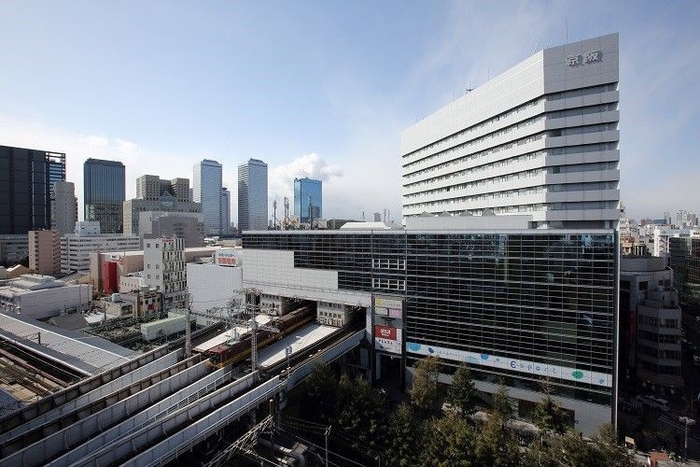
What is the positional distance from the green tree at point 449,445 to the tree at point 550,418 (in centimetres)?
812

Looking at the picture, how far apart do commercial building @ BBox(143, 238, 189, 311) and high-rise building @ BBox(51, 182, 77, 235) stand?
429 feet

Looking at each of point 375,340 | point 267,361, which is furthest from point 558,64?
point 267,361

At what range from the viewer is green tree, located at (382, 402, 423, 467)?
27594 mm

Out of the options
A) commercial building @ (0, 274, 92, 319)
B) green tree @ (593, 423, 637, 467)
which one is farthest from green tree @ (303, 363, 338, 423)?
commercial building @ (0, 274, 92, 319)

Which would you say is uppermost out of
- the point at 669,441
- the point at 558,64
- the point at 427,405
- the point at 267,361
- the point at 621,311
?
the point at 558,64

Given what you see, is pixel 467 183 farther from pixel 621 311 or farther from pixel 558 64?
pixel 621 311

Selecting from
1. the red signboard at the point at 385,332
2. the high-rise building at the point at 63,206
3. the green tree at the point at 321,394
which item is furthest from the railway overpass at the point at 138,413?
the high-rise building at the point at 63,206

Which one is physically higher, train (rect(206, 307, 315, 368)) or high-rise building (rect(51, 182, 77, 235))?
high-rise building (rect(51, 182, 77, 235))

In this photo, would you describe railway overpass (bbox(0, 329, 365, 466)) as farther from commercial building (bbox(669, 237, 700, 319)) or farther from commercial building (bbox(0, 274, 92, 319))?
commercial building (bbox(669, 237, 700, 319))

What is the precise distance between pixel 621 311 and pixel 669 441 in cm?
1600

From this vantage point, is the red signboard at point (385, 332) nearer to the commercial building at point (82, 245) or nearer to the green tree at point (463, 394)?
the green tree at point (463, 394)

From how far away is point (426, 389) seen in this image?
114ft

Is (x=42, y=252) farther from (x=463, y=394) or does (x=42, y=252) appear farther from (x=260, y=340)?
(x=463, y=394)

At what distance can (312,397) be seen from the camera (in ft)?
111
